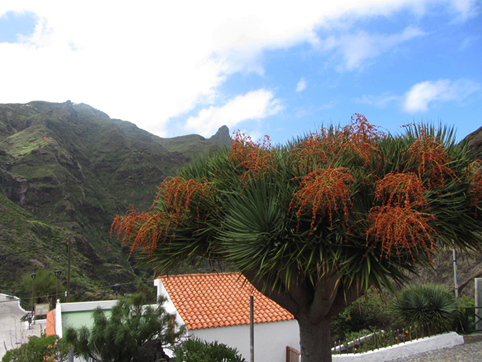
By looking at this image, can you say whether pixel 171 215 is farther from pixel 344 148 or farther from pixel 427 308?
pixel 427 308

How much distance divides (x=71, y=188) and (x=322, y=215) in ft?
260

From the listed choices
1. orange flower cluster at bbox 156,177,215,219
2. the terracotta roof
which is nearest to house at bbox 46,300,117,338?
the terracotta roof

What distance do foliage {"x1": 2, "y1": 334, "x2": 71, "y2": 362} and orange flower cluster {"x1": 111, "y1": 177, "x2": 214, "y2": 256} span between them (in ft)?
8.24

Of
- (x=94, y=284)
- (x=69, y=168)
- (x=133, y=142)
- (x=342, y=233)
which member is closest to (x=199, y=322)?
(x=342, y=233)

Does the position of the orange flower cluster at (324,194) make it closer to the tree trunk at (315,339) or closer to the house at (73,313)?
the tree trunk at (315,339)

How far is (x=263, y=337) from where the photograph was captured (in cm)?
1464

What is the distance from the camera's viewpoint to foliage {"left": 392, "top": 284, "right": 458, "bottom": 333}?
12188 mm

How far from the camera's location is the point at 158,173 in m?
90.5

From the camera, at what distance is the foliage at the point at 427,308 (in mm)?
12188

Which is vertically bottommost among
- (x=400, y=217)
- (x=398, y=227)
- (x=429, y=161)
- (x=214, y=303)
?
(x=214, y=303)

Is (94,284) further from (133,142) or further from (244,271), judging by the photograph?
(133,142)

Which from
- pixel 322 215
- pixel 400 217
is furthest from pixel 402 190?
pixel 322 215

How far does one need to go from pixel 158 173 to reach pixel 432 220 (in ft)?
290

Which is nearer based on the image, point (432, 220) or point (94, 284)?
point (432, 220)
